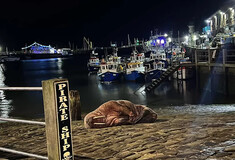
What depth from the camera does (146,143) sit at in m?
5.20

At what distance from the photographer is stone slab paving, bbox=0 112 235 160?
4477mm

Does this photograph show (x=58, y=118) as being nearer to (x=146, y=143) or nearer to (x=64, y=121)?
(x=64, y=121)

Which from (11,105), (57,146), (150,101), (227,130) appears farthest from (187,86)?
(57,146)

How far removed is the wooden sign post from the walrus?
3983mm

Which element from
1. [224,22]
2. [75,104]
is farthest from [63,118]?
[224,22]

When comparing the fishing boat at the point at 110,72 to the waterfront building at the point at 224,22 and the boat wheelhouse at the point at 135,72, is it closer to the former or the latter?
the boat wheelhouse at the point at 135,72

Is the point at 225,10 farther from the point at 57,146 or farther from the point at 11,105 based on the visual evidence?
the point at 57,146

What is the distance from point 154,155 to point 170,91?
26002 millimetres

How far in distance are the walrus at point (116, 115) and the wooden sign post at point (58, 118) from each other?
3.98 metres

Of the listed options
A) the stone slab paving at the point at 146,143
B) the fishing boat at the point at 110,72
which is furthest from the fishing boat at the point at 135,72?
the stone slab paving at the point at 146,143

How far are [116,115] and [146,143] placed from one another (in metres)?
2.29

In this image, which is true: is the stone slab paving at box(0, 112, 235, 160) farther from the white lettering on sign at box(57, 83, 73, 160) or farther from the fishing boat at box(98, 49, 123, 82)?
the fishing boat at box(98, 49, 123, 82)

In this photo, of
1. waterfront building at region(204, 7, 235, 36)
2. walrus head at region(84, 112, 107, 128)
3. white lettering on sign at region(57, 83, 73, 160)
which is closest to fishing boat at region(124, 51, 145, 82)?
waterfront building at region(204, 7, 235, 36)

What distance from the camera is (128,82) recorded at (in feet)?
135
